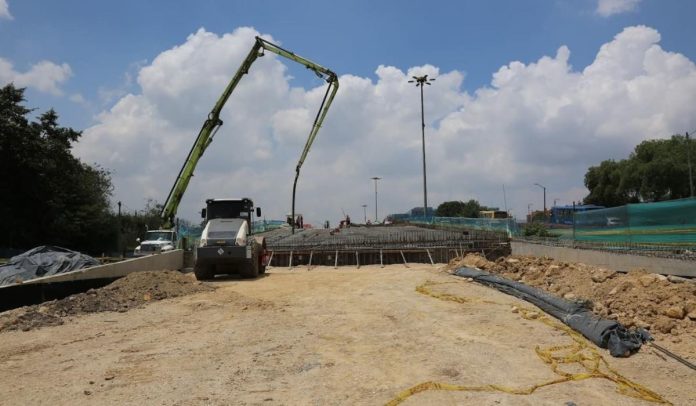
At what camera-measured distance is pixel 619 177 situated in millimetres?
75625

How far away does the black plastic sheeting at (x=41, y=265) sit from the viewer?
18094 millimetres

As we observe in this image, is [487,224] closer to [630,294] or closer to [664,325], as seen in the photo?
[630,294]

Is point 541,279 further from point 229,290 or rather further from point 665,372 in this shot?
point 229,290

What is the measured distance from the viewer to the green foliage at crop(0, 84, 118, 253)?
4091 centimetres

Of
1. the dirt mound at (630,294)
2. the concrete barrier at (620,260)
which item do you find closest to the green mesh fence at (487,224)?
the concrete barrier at (620,260)

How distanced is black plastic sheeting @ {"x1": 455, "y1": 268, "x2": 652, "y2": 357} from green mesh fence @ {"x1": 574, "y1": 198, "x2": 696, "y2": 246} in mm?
3404

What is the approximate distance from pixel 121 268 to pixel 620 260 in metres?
15.2

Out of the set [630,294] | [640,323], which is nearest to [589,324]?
[640,323]

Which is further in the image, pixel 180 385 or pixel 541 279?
pixel 541 279

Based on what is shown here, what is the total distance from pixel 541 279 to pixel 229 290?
928 centimetres

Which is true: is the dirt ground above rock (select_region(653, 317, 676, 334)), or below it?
below

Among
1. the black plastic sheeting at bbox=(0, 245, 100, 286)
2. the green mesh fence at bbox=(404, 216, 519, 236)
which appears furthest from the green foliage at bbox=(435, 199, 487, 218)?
the black plastic sheeting at bbox=(0, 245, 100, 286)

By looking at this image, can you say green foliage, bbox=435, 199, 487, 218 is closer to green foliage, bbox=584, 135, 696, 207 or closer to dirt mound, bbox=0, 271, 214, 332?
green foliage, bbox=584, 135, 696, 207

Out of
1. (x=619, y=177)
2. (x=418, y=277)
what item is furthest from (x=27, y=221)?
(x=619, y=177)
